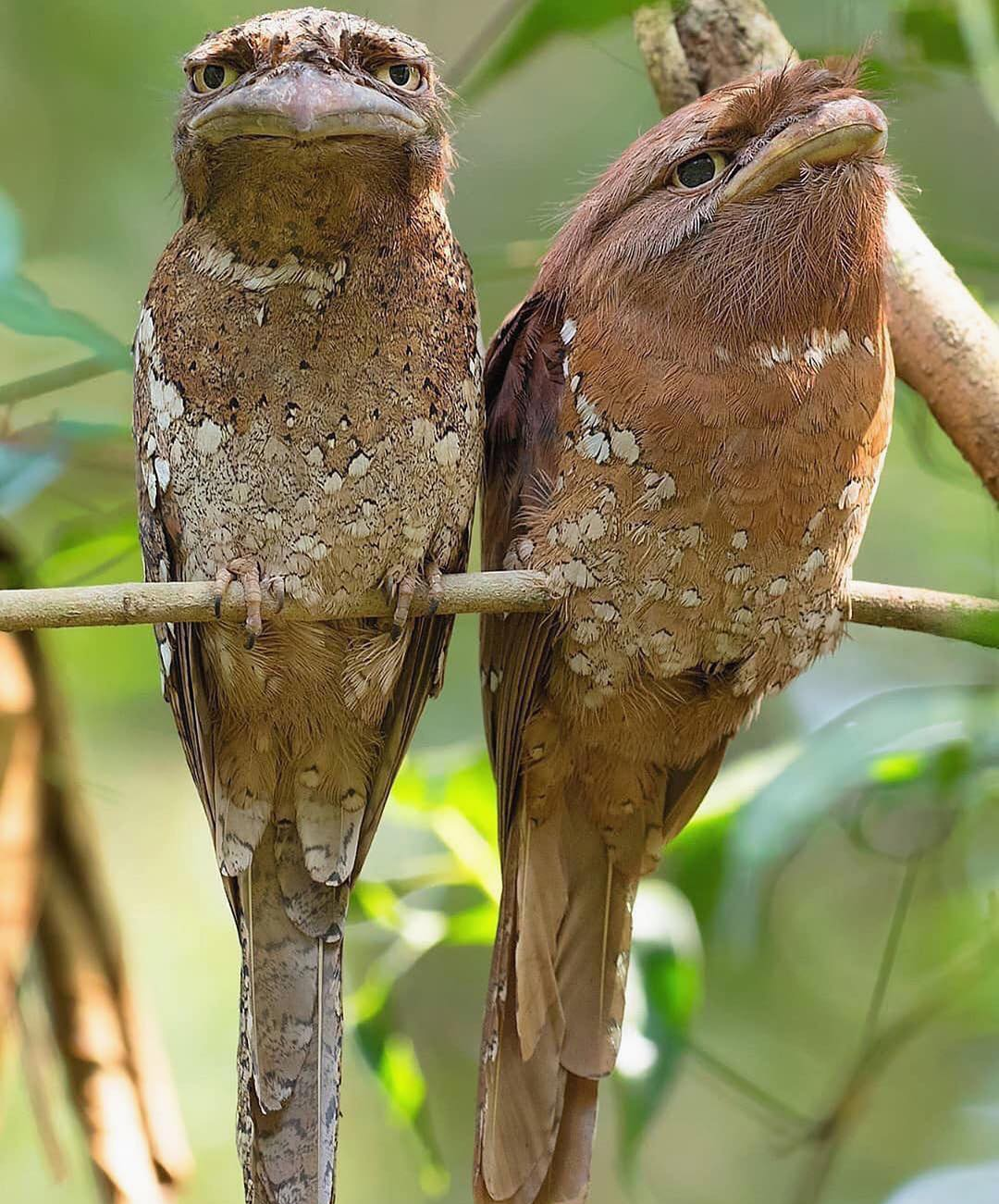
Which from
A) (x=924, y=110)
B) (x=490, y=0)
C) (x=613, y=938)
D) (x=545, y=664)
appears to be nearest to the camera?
(x=545, y=664)

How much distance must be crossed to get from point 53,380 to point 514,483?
3.18ft

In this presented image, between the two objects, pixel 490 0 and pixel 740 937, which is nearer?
pixel 740 937

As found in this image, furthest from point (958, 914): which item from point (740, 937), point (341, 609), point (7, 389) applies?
point (7, 389)

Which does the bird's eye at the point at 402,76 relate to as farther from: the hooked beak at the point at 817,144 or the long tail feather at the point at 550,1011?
the long tail feather at the point at 550,1011

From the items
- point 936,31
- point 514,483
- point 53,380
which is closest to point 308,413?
point 514,483

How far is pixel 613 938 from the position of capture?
2.55 meters

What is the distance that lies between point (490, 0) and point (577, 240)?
2.83 metres

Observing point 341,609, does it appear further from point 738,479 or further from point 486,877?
point 486,877

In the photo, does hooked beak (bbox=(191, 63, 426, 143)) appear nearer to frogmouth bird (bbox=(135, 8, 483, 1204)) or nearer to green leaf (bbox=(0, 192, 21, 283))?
frogmouth bird (bbox=(135, 8, 483, 1204))

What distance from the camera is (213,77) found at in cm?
204

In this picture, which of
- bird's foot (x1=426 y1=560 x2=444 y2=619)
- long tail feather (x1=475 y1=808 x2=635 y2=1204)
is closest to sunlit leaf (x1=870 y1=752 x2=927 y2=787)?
long tail feather (x1=475 y1=808 x2=635 y2=1204)

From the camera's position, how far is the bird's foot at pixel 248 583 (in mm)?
2146

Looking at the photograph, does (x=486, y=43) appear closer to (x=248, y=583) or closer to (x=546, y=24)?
(x=546, y=24)

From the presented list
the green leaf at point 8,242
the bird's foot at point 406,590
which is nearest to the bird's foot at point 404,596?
the bird's foot at point 406,590
